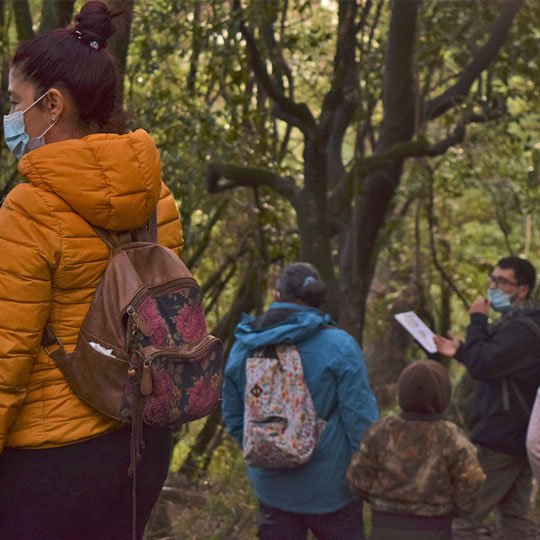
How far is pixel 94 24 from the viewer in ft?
7.82

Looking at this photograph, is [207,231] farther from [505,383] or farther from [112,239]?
[112,239]

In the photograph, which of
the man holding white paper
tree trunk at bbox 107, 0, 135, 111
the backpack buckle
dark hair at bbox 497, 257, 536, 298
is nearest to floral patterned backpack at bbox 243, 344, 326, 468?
the man holding white paper

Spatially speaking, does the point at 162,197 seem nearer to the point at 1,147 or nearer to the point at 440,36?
the point at 1,147

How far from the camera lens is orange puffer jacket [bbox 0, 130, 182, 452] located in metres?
2.08

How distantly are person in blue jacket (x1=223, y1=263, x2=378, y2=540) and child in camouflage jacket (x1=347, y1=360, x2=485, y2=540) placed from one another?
0.19 meters

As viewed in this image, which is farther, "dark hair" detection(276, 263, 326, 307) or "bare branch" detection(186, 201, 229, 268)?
"bare branch" detection(186, 201, 229, 268)

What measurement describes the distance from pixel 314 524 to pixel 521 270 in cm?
240

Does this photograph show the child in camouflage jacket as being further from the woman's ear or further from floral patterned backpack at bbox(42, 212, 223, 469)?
the woman's ear

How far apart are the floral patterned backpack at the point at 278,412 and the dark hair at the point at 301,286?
32cm

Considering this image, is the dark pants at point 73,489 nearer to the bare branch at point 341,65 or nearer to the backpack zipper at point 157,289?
the backpack zipper at point 157,289

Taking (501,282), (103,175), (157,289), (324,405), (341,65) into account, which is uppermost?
(341,65)

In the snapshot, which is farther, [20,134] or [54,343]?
[20,134]

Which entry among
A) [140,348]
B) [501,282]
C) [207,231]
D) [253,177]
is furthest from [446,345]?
[140,348]

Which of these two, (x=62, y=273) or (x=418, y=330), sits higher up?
(x=62, y=273)
